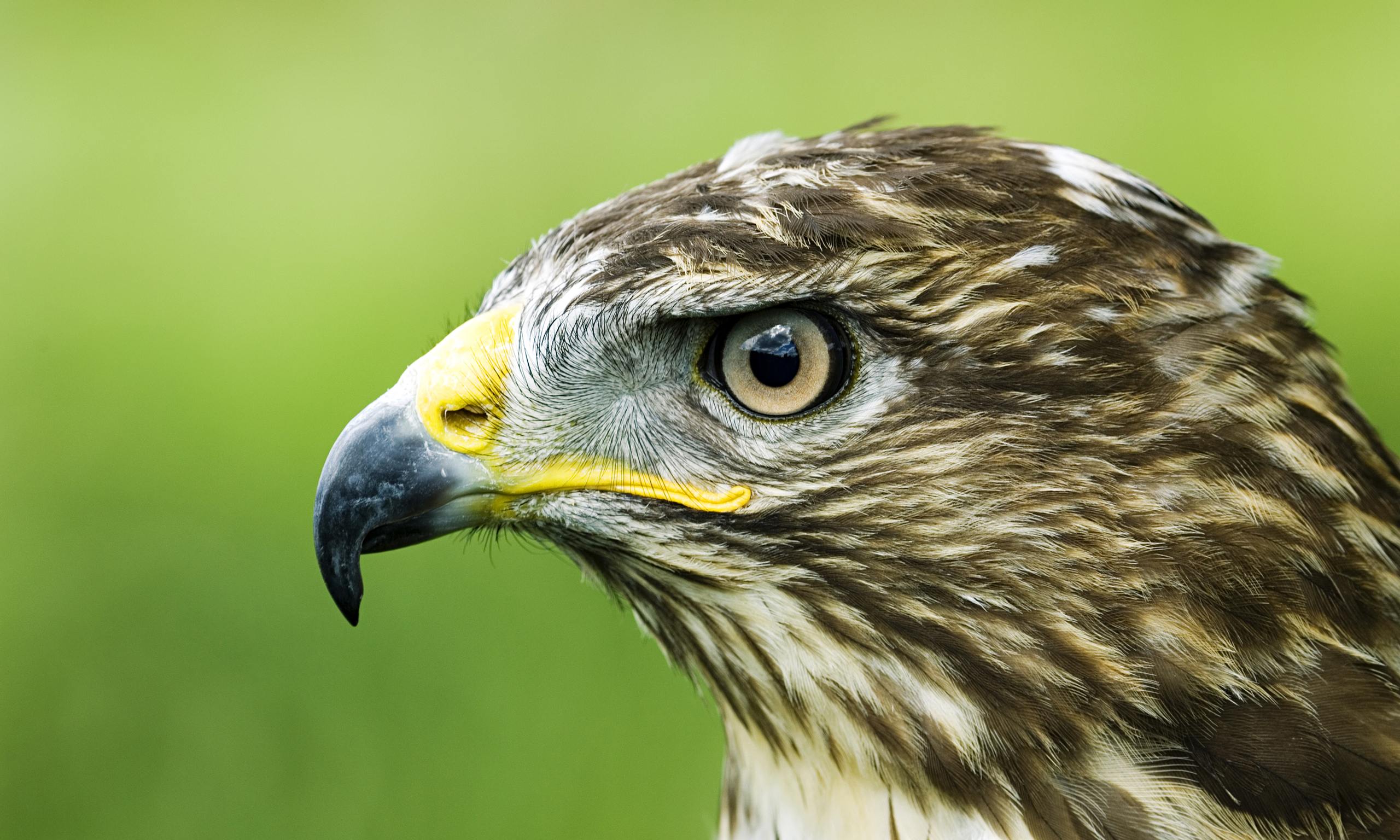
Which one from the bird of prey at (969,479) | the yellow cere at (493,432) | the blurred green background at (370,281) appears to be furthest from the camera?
the blurred green background at (370,281)

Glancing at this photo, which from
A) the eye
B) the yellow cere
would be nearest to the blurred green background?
the yellow cere

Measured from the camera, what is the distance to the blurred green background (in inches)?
170

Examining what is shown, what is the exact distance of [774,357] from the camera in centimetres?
192

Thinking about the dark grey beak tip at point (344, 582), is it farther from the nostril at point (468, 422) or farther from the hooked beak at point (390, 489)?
the nostril at point (468, 422)

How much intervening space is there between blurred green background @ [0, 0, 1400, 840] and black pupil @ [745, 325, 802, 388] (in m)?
0.66

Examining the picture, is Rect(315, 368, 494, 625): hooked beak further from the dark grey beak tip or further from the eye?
Result: the eye

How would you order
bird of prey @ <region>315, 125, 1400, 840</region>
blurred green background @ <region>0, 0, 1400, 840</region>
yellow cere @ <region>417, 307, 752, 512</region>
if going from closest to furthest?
bird of prey @ <region>315, 125, 1400, 840</region> → yellow cere @ <region>417, 307, 752, 512</region> → blurred green background @ <region>0, 0, 1400, 840</region>

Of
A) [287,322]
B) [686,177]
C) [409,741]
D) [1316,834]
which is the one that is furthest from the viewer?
[287,322]

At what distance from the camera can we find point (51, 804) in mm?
4312

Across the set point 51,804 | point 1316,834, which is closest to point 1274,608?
point 1316,834

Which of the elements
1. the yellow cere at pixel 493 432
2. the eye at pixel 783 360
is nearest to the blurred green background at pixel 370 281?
the yellow cere at pixel 493 432

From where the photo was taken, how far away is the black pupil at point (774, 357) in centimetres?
191

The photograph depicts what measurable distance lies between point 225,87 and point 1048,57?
454 centimetres

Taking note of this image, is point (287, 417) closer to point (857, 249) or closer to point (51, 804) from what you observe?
point (51, 804)
